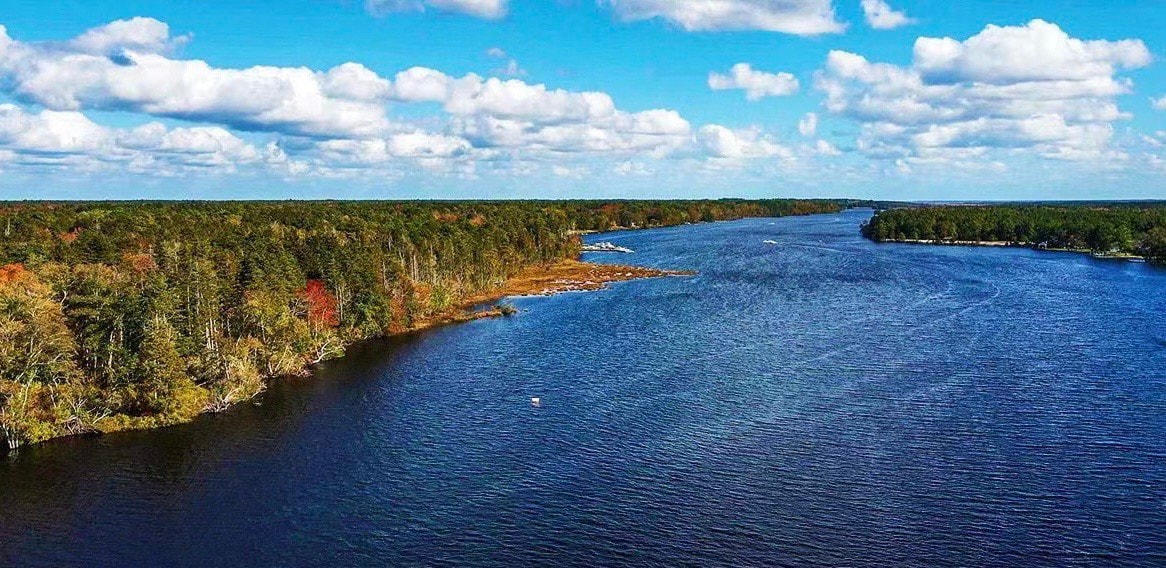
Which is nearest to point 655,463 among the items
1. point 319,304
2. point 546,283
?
point 319,304

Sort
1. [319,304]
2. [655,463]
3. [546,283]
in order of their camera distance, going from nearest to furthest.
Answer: [655,463]
[319,304]
[546,283]

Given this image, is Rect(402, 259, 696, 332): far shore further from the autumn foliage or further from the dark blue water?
the dark blue water

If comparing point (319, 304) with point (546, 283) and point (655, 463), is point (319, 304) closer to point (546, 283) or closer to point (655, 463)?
point (655, 463)

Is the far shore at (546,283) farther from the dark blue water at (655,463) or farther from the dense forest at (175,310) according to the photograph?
the dark blue water at (655,463)

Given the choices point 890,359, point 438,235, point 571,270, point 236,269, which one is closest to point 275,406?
point 236,269

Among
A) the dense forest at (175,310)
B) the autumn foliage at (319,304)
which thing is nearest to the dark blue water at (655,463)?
the dense forest at (175,310)

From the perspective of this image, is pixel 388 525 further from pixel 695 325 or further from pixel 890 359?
pixel 695 325
